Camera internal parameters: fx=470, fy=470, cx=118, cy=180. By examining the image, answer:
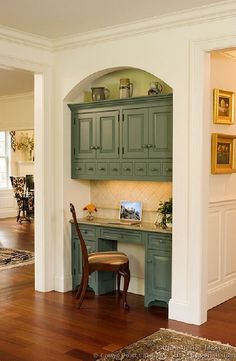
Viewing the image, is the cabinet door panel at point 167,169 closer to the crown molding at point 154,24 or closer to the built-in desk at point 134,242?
the built-in desk at point 134,242

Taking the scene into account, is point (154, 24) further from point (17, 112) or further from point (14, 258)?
point (17, 112)

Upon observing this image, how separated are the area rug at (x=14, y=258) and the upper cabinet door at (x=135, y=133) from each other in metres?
2.97

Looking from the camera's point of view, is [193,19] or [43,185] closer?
[193,19]

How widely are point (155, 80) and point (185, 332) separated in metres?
2.79

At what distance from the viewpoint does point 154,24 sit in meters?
4.80

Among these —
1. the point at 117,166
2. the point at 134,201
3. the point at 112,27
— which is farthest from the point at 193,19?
the point at 134,201

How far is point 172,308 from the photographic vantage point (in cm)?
475

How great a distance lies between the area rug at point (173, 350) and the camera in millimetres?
Result: 3738

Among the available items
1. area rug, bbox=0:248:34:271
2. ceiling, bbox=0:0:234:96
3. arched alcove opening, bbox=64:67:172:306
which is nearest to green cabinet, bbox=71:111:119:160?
arched alcove opening, bbox=64:67:172:306

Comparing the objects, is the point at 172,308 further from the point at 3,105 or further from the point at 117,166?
the point at 3,105

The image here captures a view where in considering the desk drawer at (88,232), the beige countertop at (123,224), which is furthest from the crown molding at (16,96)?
the desk drawer at (88,232)

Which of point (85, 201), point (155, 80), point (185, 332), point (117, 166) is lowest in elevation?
point (185, 332)

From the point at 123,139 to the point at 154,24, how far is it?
1288mm

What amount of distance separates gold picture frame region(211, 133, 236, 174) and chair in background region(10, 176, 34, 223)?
7.99m
